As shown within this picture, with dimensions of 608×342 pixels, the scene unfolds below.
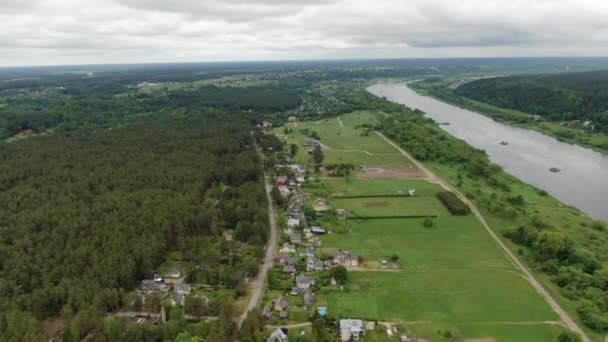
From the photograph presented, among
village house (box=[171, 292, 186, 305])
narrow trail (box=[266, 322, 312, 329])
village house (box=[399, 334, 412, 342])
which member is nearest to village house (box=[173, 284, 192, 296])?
village house (box=[171, 292, 186, 305])

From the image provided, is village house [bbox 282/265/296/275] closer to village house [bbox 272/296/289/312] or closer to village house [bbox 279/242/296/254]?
village house [bbox 279/242/296/254]

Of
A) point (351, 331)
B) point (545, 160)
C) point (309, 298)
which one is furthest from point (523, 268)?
point (545, 160)

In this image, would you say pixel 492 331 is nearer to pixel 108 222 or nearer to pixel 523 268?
pixel 523 268

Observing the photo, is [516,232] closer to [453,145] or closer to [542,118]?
[453,145]

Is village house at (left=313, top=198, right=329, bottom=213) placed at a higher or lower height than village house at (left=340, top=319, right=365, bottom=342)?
higher

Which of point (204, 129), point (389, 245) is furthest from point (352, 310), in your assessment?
point (204, 129)

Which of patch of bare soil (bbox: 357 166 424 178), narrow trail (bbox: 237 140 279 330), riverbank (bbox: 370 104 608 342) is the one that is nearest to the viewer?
narrow trail (bbox: 237 140 279 330)

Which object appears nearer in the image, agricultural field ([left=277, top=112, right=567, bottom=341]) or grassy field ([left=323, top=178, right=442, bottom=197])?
agricultural field ([left=277, top=112, right=567, bottom=341])
